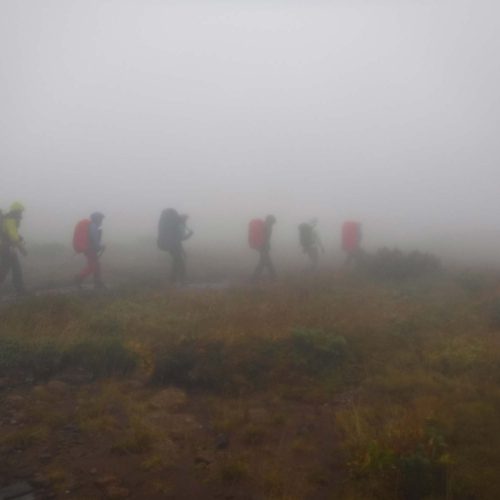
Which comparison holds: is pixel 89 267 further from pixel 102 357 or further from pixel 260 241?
pixel 102 357

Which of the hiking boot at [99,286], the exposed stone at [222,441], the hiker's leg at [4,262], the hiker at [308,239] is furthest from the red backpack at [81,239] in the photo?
the exposed stone at [222,441]

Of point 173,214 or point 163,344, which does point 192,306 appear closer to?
point 163,344

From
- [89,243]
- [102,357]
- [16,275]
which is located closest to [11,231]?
[16,275]

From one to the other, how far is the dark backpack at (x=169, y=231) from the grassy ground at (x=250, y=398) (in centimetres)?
317

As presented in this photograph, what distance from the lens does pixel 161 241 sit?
15750mm

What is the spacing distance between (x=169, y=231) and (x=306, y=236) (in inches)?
187

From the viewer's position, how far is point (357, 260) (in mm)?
18281

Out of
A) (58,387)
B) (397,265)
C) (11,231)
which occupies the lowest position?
(58,387)

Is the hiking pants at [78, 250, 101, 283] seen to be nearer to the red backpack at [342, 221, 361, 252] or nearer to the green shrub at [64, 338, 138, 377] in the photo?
the green shrub at [64, 338, 138, 377]

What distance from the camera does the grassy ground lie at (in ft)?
20.0

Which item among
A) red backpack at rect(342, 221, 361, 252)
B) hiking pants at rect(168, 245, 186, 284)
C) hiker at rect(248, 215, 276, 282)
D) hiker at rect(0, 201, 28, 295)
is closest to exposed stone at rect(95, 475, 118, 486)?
hiker at rect(0, 201, 28, 295)

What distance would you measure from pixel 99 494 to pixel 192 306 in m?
6.38

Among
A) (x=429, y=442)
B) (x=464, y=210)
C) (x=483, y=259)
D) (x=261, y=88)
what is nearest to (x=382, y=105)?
(x=261, y=88)

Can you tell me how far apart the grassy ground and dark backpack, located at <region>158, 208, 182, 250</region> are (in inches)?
125
